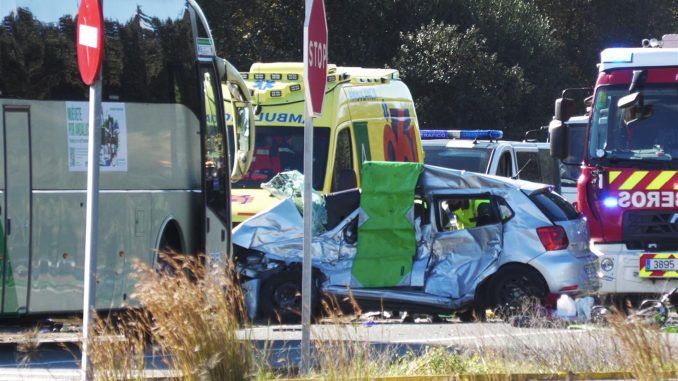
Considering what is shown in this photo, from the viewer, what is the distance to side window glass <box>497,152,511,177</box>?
68.9 feet

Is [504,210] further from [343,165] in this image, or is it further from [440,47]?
[440,47]

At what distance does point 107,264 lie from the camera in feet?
35.1

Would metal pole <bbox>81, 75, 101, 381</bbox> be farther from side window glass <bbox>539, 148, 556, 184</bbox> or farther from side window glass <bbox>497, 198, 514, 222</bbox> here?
side window glass <bbox>539, 148, 556, 184</bbox>

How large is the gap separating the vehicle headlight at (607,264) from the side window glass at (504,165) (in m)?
7.34

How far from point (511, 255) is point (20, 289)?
18.4 ft

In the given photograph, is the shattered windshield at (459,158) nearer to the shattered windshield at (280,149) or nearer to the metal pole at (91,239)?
the shattered windshield at (280,149)

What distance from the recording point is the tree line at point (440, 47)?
32.9 metres

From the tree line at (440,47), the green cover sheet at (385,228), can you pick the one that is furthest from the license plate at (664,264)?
the tree line at (440,47)

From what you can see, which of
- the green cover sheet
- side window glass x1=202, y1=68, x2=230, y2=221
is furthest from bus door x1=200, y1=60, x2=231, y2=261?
the green cover sheet

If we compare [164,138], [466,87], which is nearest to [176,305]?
[164,138]

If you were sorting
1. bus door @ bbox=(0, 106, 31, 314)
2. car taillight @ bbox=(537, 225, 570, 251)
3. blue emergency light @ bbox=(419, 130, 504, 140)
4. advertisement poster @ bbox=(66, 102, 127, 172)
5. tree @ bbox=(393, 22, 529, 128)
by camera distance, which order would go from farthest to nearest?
tree @ bbox=(393, 22, 529, 128) < blue emergency light @ bbox=(419, 130, 504, 140) < car taillight @ bbox=(537, 225, 570, 251) < advertisement poster @ bbox=(66, 102, 127, 172) < bus door @ bbox=(0, 106, 31, 314)

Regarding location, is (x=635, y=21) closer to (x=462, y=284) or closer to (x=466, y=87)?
(x=466, y=87)

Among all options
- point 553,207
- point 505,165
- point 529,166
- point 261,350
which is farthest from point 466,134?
point 261,350

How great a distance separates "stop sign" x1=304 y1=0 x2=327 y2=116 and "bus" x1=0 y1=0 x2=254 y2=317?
10.0 feet
